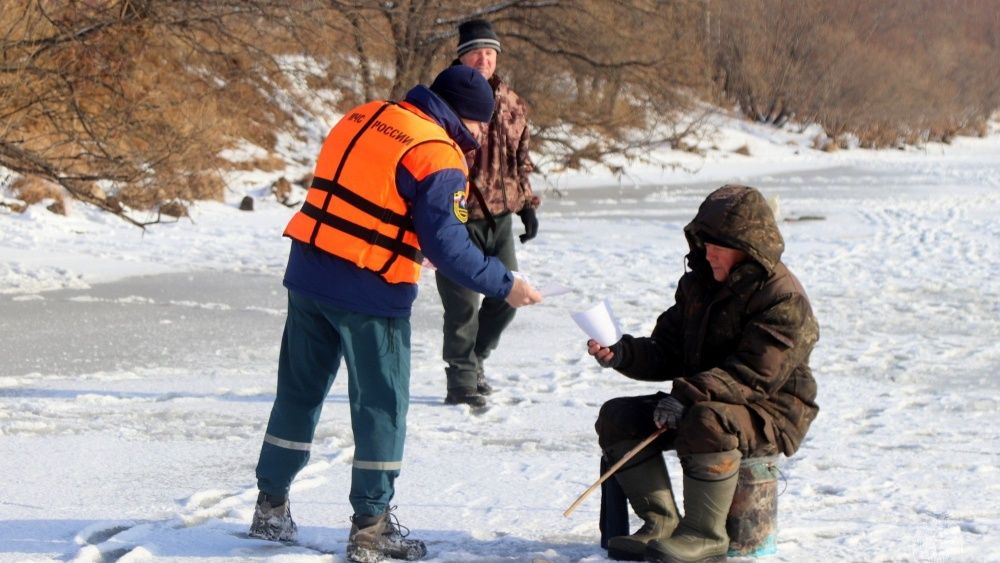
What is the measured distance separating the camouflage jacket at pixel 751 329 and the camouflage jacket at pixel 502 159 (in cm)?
225

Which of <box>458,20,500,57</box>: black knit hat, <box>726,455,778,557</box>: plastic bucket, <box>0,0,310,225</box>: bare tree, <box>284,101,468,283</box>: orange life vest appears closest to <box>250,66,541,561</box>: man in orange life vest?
<box>284,101,468,283</box>: orange life vest

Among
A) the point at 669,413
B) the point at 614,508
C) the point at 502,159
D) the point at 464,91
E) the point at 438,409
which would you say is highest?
the point at 464,91

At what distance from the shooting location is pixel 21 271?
9.98 meters

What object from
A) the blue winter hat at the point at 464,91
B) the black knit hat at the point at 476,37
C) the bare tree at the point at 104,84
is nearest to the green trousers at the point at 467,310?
the black knit hat at the point at 476,37

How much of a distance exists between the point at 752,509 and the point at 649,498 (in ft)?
0.98

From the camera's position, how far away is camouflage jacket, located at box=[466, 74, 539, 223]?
6.05m

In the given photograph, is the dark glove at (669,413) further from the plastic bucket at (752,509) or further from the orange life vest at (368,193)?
the orange life vest at (368,193)

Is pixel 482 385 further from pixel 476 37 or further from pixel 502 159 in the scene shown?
pixel 476 37

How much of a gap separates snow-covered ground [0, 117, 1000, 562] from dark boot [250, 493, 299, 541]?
0.20 feet

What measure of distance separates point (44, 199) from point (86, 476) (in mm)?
9659

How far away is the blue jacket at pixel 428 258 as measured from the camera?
12.0 feet

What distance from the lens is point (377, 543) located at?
3.75 metres

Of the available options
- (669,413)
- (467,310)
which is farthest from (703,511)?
(467,310)

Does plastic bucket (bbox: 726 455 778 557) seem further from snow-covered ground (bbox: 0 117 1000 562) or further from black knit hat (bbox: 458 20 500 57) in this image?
black knit hat (bbox: 458 20 500 57)
